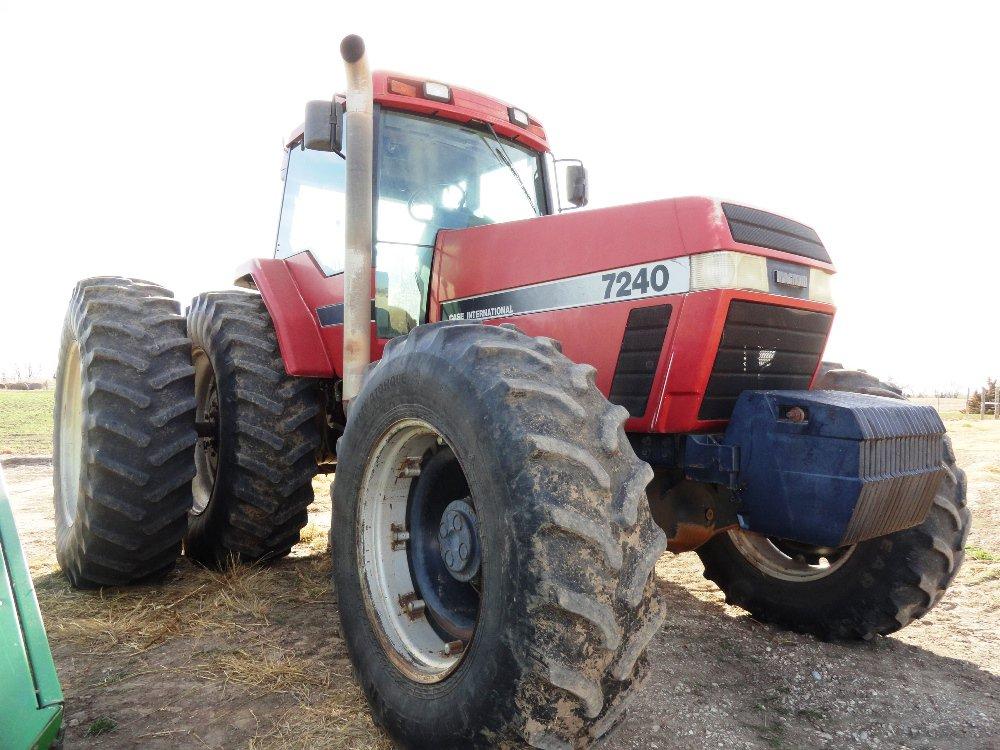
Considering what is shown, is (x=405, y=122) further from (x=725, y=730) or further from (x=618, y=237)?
(x=725, y=730)

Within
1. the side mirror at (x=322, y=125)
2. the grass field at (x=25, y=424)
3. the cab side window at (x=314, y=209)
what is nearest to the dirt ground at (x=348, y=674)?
the cab side window at (x=314, y=209)

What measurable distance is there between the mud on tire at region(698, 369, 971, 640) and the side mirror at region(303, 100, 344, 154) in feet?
7.99

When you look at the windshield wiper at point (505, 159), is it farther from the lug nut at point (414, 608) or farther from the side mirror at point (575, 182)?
the lug nut at point (414, 608)

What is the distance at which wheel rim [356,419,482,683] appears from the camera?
2248 millimetres

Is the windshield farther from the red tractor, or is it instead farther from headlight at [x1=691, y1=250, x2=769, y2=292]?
headlight at [x1=691, y1=250, x2=769, y2=292]

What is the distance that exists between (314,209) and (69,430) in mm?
2008

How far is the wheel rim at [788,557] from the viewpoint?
3141mm

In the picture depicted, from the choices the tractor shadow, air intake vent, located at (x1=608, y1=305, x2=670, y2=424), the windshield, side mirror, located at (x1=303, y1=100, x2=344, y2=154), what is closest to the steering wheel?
the windshield

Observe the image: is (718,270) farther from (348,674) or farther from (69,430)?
(69,430)

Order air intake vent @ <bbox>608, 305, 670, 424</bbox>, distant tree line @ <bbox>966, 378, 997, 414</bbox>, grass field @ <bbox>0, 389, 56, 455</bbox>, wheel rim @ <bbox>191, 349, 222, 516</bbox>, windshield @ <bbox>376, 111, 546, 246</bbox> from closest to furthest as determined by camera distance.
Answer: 1. air intake vent @ <bbox>608, 305, 670, 424</bbox>
2. windshield @ <bbox>376, 111, 546, 246</bbox>
3. wheel rim @ <bbox>191, 349, 222, 516</bbox>
4. grass field @ <bbox>0, 389, 56, 455</bbox>
5. distant tree line @ <bbox>966, 378, 997, 414</bbox>

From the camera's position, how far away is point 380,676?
2.16m

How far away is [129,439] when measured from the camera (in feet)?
10.2

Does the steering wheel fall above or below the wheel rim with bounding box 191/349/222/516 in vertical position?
above

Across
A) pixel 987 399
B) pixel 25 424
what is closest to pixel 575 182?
pixel 25 424
